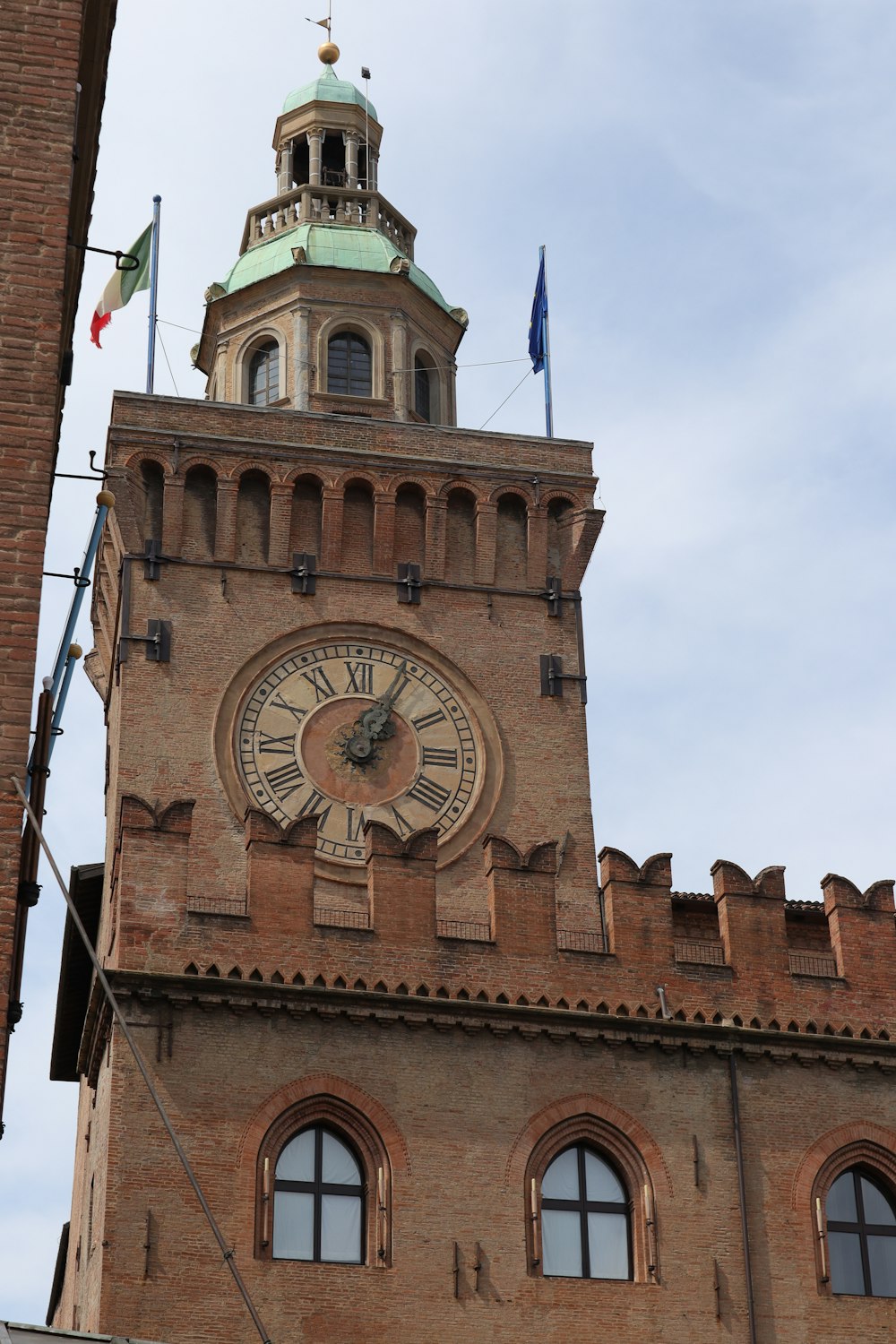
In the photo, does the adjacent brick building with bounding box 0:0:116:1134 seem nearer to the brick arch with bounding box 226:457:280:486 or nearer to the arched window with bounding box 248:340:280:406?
the brick arch with bounding box 226:457:280:486

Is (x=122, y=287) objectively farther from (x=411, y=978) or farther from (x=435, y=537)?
(x=411, y=978)

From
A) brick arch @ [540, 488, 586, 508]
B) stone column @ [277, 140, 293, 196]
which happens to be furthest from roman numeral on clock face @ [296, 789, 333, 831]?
stone column @ [277, 140, 293, 196]

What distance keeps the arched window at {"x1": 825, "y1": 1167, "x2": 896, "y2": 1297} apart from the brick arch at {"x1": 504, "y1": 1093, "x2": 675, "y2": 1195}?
77.1 inches

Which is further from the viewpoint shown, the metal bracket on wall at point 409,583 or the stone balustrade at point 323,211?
the stone balustrade at point 323,211

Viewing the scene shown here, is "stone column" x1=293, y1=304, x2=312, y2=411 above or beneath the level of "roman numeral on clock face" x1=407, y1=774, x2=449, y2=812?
above

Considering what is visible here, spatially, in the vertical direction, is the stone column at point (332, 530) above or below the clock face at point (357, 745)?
above

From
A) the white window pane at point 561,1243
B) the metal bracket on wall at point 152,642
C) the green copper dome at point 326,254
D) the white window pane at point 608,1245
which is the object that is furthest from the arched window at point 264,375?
the white window pane at point 608,1245

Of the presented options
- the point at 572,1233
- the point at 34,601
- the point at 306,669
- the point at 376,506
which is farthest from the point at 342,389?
the point at 34,601

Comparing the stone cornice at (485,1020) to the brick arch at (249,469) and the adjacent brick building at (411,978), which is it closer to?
the adjacent brick building at (411,978)

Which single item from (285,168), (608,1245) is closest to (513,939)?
(608,1245)

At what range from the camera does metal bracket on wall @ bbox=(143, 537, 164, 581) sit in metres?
32.9

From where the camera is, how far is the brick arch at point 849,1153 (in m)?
26.4

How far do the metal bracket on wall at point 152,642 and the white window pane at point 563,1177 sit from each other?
9674 millimetres

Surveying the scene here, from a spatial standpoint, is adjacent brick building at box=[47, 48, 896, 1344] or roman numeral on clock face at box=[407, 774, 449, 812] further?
roman numeral on clock face at box=[407, 774, 449, 812]
